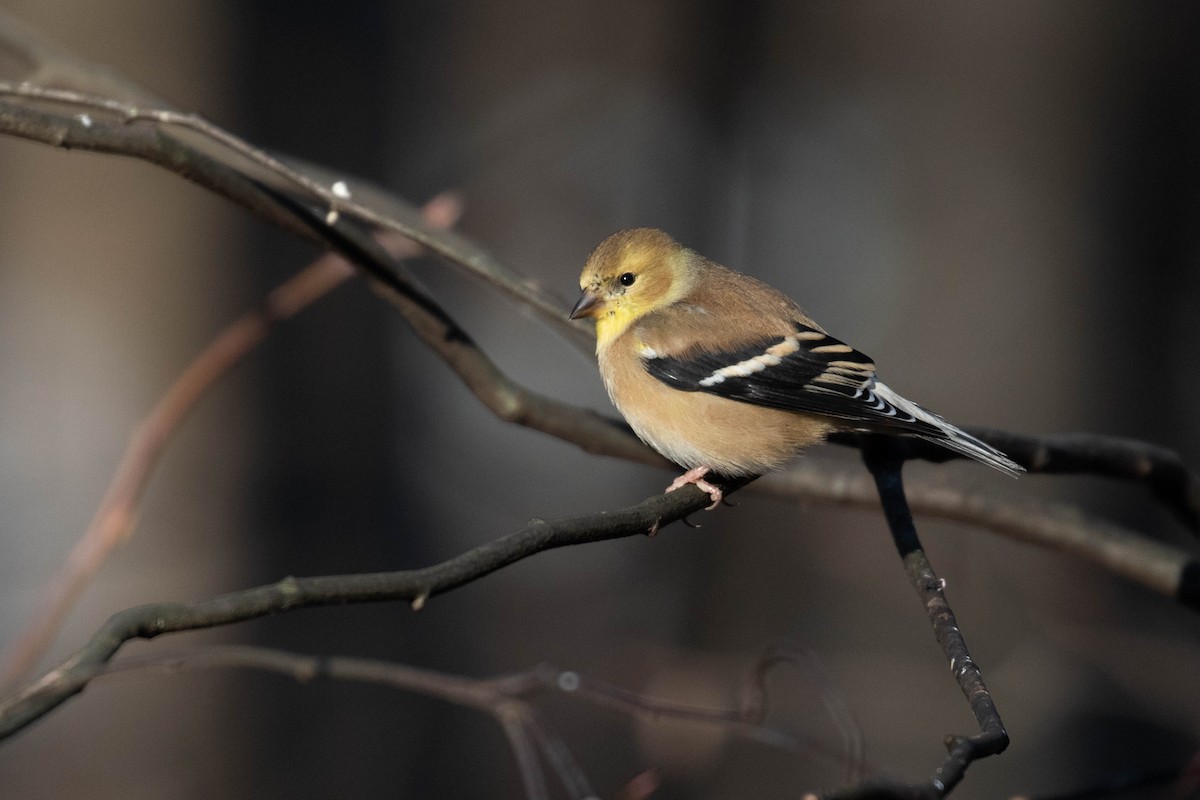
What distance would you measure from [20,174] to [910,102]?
20.3 feet

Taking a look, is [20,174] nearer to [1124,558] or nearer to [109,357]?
[109,357]

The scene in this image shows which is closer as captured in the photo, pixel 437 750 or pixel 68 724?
pixel 68 724

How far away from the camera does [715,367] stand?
10.5 feet

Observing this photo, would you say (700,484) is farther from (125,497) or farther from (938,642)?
(125,497)

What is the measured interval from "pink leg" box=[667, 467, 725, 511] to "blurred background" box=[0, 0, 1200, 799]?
0.74m

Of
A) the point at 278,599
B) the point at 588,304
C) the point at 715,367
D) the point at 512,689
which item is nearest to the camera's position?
the point at 278,599

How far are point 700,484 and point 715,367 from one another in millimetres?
545

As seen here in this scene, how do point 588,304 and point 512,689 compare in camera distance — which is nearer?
point 512,689

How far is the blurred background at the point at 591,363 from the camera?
5.58 m

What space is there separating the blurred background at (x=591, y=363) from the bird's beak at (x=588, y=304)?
301 mm

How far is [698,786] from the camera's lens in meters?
6.74

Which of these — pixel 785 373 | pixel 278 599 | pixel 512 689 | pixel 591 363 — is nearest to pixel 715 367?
pixel 785 373

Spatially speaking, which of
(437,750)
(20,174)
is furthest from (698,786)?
(20,174)

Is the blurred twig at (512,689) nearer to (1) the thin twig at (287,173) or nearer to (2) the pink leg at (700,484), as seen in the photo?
(2) the pink leg at (700,484)
